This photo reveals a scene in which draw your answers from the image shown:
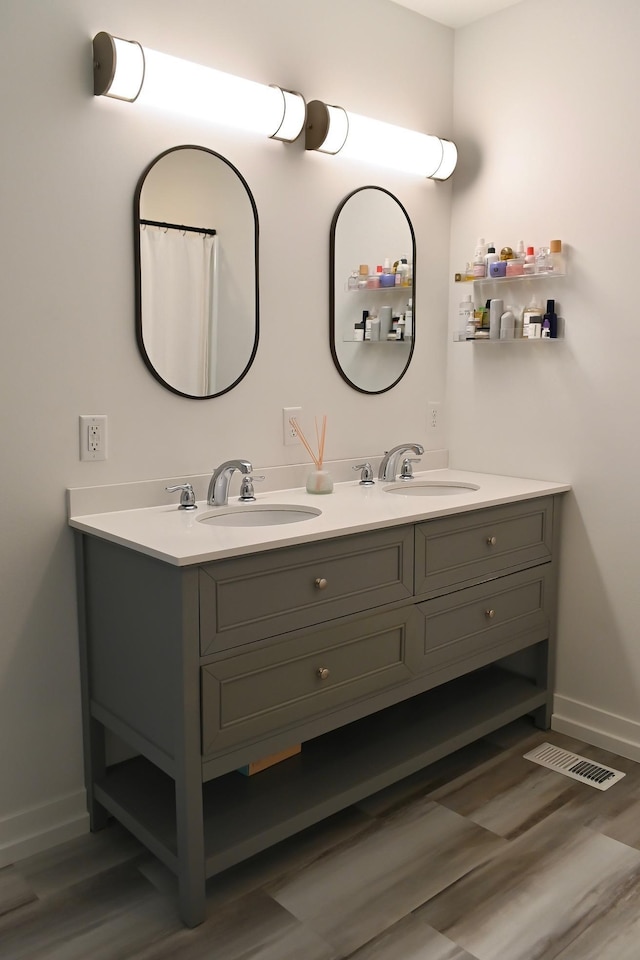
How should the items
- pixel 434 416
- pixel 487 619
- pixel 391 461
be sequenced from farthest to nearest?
pixel 434 416 → pixel 391 461 → pixel 487 619

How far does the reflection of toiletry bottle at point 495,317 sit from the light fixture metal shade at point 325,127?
2.31 feet

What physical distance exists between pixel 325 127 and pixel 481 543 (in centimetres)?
128

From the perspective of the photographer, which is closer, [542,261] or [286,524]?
[286,524]

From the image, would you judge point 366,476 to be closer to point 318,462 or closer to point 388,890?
point 318,462

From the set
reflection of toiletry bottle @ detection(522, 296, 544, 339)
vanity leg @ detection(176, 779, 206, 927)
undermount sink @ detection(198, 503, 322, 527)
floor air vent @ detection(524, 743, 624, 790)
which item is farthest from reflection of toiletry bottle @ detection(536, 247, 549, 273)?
vanity leg @ detection(176, 779, 206, 927)

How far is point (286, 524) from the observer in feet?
6.32

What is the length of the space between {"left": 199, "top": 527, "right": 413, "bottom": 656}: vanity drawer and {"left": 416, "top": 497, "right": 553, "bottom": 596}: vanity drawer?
77mm

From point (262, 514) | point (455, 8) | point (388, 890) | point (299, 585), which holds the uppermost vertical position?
point (455, 8)

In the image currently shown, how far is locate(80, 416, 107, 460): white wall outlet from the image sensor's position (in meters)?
1.97

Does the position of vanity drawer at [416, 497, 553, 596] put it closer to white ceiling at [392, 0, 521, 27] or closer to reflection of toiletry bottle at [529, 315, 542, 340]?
reflection of toiletry bottle at [529, 315, 542, 340]

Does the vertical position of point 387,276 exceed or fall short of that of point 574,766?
it exceeds it

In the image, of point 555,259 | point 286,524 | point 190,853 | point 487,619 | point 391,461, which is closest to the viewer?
point 190,853

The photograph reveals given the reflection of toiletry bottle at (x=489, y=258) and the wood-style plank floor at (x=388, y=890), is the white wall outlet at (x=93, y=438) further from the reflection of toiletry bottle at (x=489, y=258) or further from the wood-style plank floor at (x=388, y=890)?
the reflection of toiletry bottle at (x=489, y=258)

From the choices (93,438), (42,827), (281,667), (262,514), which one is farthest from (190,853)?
(93,438)
